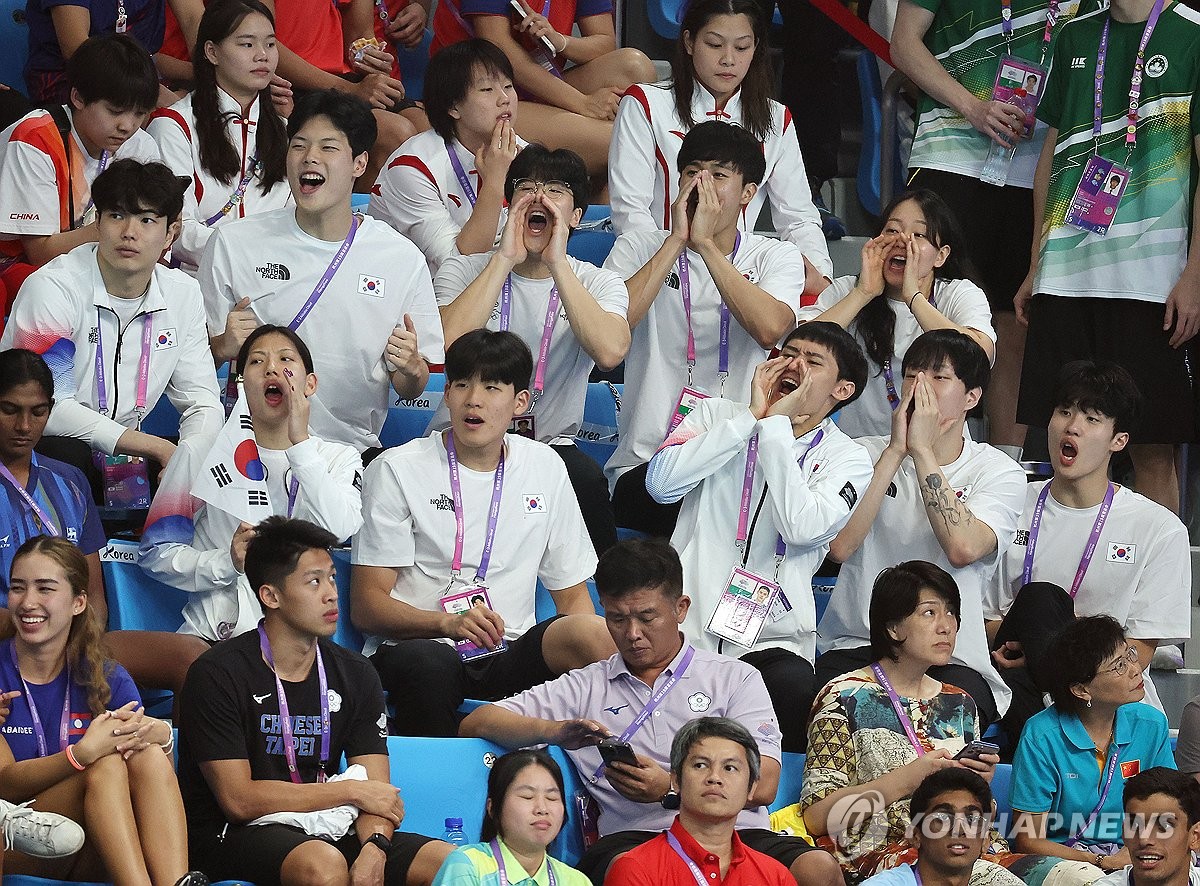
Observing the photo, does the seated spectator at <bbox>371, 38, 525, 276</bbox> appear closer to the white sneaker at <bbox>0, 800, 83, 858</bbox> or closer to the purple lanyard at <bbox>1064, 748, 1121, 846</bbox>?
the purple lanyard at <bbox>1064, 748, 1121, 846</bbox>

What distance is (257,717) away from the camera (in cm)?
394

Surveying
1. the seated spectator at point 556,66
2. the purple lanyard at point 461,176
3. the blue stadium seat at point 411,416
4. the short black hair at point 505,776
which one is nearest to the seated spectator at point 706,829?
the short black hair at point 505,776

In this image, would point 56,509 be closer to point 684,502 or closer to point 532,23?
point 684,502

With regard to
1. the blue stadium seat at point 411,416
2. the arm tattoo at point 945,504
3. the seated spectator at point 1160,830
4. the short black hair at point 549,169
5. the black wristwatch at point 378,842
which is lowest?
the seated spectator at point 1160,830

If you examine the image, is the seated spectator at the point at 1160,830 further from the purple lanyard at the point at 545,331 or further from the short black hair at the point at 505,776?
the purple lanyard at the point at 545,331

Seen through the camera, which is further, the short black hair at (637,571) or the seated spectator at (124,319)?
the seated spectator at (124,319)

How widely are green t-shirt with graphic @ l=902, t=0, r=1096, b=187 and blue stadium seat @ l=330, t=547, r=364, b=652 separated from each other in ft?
8.71

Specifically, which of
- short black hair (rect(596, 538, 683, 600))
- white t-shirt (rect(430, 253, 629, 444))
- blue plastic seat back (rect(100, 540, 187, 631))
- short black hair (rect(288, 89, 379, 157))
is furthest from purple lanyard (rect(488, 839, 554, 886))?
short black hair (rect(288, 89, 379, 157))

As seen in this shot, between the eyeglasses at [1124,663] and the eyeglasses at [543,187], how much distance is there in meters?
2.11

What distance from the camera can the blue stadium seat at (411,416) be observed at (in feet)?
19.1

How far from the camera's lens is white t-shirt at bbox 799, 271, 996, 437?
570cm

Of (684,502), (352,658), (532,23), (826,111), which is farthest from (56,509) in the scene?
(826,111)

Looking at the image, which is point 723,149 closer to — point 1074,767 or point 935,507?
point 935,507

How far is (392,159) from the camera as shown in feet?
20.4
